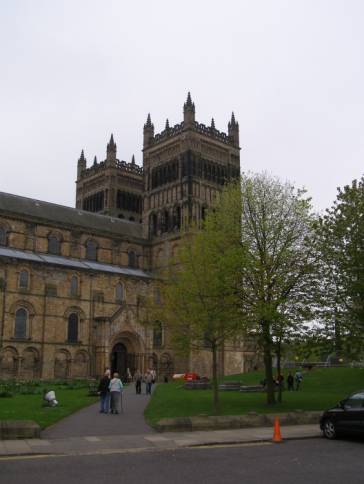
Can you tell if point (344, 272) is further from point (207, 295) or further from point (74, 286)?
point (74, 286)

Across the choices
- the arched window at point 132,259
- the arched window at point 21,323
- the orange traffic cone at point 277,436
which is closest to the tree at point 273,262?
the orange traffic cone at point 277,436

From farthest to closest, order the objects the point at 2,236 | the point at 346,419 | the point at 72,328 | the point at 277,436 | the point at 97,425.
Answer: the point at 2,236 → the point at 72,328 → the point at 97,425 → the point at 346,419 → the point at 277,436

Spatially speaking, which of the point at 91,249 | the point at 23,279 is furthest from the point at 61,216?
the point at 23,279

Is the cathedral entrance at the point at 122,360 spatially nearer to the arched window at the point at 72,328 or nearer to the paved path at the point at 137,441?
the arched window at the point at 72,328

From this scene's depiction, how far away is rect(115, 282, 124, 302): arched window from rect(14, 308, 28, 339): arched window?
1115 centimetres

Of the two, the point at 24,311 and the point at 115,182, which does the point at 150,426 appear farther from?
the point at 115,182

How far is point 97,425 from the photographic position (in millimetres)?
21438

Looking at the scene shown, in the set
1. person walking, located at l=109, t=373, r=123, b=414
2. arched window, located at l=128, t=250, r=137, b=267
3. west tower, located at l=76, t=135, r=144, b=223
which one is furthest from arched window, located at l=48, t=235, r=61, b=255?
person walking, located at l=109, t=373, r=123, b=414

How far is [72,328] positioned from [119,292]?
7607 millimetres

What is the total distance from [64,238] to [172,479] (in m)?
53.8

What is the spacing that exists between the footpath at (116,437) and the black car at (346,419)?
2.05 ft

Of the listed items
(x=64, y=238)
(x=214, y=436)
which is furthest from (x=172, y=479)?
(x=64, y=238)

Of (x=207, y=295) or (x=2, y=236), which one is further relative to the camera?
(x=2, y=236)

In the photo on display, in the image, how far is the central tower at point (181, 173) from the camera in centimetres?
7125
